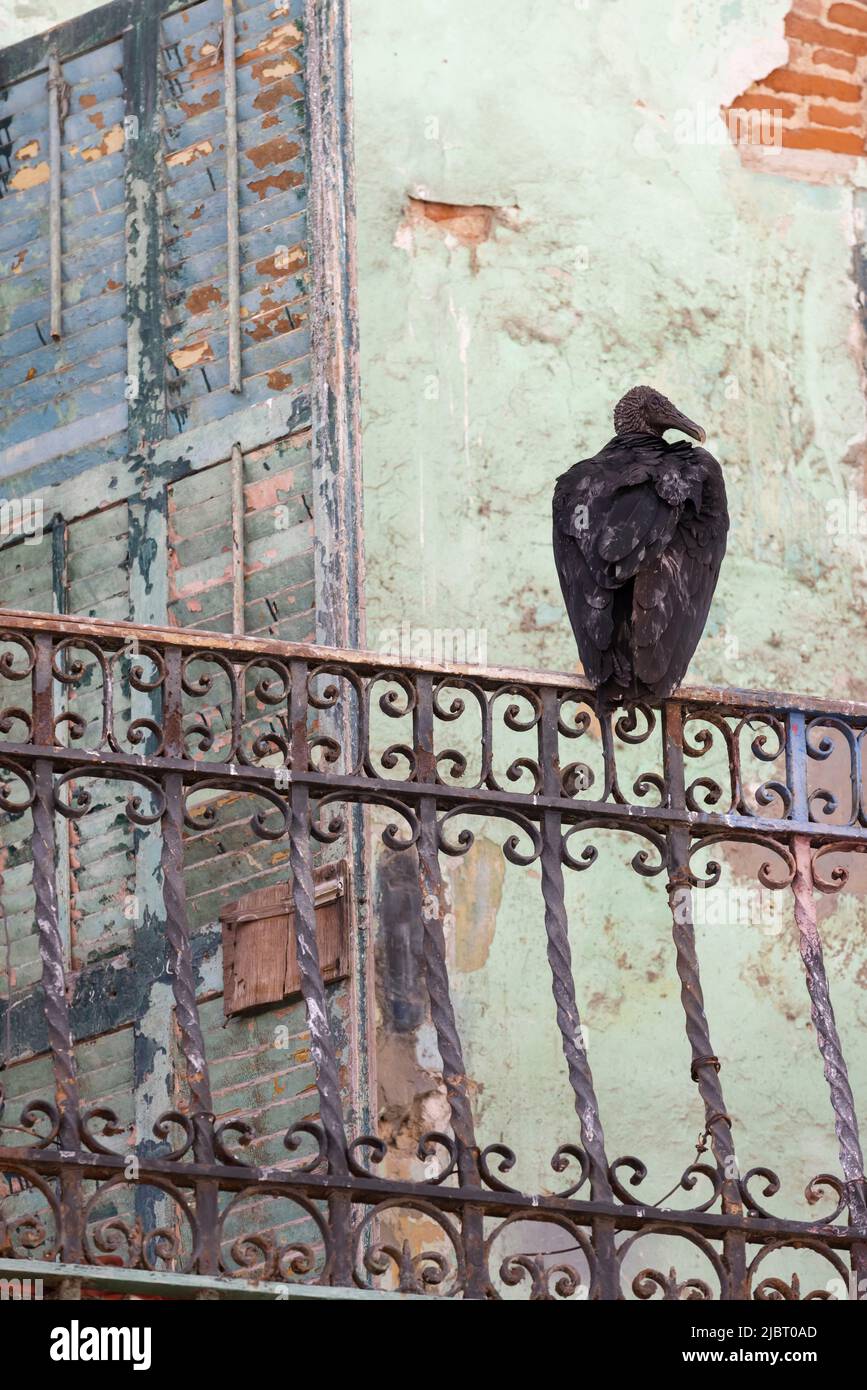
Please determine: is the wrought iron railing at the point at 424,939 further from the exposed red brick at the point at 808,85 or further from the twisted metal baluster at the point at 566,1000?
the exposed red brick at the point at 808,85

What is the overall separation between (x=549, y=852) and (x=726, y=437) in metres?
2.56

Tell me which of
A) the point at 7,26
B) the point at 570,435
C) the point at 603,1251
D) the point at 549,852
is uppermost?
the point at 7,26

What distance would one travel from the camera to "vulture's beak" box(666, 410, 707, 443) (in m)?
8.40

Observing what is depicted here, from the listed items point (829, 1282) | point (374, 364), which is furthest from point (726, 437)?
point (829, 1282)

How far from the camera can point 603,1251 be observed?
7.27 meters

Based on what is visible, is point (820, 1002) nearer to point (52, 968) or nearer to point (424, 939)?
point (424, 939)

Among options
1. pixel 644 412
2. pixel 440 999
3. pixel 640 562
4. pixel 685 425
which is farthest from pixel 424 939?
pixel 644 412

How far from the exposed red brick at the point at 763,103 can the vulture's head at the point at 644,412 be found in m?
1.63

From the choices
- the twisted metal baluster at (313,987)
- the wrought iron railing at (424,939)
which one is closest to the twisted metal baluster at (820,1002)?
the wrought iron railing at (424,939)

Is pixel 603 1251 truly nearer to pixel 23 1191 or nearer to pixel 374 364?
pixel 23 1191

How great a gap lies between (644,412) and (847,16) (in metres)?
2.20

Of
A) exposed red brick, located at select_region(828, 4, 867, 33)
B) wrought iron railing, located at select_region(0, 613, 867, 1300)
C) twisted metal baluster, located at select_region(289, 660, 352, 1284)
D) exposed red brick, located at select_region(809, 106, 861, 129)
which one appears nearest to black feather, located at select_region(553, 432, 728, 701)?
wrought iron railing, located at select_region(0, 613, 867, 1300)

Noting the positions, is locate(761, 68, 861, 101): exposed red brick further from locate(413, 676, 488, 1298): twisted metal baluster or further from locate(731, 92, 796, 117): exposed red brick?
locate(413, 676, 488, 1298): twisted metal baluster

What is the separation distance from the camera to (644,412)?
8.98 metres
